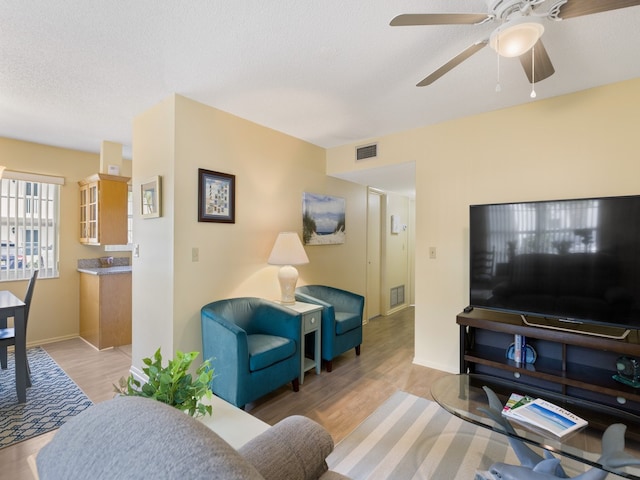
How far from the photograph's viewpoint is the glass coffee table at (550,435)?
1.36 meters

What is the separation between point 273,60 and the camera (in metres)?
2.04

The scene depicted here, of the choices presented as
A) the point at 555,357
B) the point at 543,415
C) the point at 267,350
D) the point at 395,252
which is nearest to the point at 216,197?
the point at 267,350

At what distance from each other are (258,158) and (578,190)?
2.80 metres

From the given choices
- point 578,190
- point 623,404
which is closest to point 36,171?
point 578,190

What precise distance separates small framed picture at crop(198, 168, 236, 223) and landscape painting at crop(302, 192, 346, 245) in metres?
1.04

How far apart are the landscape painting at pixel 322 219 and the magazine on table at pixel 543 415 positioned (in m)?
2.54

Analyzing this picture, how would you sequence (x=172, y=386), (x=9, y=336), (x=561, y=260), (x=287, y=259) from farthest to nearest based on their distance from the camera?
(x=287, y=259), (x=9, y=336), (x=561, y=260), (x=172, y=386)

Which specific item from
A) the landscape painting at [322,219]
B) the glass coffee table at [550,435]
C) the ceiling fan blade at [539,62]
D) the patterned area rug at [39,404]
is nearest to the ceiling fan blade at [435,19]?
the ceiling fan blade at [539,62]

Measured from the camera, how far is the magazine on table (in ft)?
4.95

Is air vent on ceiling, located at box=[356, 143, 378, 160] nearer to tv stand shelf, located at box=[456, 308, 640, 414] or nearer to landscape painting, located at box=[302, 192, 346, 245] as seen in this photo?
landscape painting, located at box=[302, 192, 346, 245]

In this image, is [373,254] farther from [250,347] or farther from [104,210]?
[104,210]

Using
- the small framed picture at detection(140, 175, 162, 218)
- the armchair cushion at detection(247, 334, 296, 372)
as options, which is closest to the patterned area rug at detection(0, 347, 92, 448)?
the armchair cushion at detection(247, 334, 296, 372)

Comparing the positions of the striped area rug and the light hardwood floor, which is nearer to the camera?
the striped area rug

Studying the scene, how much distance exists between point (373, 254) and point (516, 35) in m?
3.73
